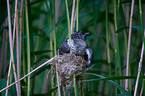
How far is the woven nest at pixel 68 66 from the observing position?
2.82ft

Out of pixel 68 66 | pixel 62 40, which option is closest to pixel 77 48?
pixel 68 66

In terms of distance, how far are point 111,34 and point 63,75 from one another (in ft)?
3.52

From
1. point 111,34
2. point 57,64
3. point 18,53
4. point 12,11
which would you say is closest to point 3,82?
point 18,53

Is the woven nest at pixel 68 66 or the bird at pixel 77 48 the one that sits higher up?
the bird at pixel 77 48

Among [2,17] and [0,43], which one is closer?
[2,17]

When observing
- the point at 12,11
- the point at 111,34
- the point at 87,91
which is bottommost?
the point at 87,91

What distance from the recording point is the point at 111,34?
1812 mm

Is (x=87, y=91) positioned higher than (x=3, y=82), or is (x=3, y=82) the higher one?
(x=3, y=82)

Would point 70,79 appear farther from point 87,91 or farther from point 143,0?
point 143,0

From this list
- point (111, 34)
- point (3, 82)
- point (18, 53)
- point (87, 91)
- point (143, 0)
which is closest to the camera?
point (3, 82)

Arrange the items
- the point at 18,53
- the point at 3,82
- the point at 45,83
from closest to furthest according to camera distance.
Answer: the point at 3,82
the point at 18,53
the point at 45,83

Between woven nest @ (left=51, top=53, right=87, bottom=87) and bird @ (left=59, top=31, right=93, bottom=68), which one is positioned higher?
bird @ (left=59, top=31, right=93, bottom=68)

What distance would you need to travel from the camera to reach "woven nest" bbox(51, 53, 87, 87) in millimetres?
858

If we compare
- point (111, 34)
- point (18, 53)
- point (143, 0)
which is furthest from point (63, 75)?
point (111, 34)
